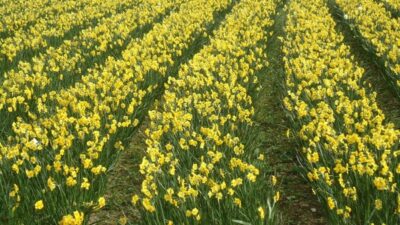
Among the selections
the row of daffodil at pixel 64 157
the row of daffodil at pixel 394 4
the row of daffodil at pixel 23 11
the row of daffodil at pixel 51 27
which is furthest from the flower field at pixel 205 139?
the row of daffodil at pixel 23 11

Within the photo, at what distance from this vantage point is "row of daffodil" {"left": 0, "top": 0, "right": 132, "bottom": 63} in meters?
9.60

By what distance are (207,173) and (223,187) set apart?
0.62 ft

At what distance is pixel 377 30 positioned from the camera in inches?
384

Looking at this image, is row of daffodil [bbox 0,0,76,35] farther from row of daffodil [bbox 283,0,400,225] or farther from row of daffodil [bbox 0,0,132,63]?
row of daffodil [bbox 283,0,400,225]

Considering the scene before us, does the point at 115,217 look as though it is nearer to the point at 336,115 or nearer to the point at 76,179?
the point at 76,179

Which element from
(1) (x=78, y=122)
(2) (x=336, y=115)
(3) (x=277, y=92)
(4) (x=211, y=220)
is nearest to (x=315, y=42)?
(3) (x=277, y=92)

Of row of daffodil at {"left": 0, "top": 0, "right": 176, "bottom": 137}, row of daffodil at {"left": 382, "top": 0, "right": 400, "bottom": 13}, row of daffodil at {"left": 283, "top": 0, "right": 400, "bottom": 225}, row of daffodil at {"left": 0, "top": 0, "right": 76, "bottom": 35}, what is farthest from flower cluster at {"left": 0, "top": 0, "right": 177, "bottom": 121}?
row of daffodil at {"left": 382, "top": 0, "right": 400, "bottom": 13}

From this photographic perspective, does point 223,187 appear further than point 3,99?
No

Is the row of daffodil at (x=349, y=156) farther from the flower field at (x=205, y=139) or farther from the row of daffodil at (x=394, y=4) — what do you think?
the row of daffodil at (x=394, y=4)

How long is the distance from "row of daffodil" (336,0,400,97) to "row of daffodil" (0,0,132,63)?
6950 mm

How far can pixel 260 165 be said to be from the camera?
467 centimetres

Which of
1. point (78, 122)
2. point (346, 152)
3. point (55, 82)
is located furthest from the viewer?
point (55, 82)

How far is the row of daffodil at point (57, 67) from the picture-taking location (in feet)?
20.9

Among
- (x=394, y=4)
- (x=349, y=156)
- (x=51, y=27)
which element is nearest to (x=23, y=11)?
(x=51, y=27)
